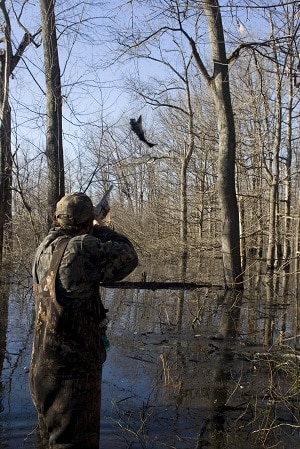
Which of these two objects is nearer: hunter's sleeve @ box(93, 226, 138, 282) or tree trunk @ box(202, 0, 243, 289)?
hunter's sleeve @ box(93, 226, 138, 282)

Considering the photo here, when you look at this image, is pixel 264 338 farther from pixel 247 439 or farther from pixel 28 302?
pixel 28 302

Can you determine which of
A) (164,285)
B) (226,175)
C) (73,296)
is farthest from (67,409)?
(226,175)

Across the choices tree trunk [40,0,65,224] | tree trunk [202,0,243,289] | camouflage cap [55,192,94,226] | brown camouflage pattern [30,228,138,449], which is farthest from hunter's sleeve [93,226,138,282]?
tree trunk [202,0,243,289]

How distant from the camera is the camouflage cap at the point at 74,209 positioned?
3336 mm

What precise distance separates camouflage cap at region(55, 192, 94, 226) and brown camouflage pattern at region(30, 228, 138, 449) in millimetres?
135

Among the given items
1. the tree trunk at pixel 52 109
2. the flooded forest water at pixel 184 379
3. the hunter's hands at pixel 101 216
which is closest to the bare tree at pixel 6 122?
the tree trunk at pixel 52 109

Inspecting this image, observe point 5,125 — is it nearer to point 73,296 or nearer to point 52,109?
point 52,109

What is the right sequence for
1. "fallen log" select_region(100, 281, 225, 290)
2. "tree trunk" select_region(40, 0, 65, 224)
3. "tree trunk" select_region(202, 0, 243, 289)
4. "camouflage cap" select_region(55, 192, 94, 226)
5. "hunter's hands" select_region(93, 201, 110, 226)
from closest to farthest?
"camouflage cap" select_region(55, 192, 94, 226)
"hunter's hands" select_region(93, 201, 110, 226)
"tree trunk" select_region(40, 0, 65, 224)
"tree trunk" select_region(202, 0, 243, 289)
"fallen log" select_region(100, 281, 225, 290)

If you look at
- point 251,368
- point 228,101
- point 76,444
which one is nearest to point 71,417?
point 76,444

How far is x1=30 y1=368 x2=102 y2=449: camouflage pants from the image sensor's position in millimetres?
3211

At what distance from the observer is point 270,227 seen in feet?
64.2

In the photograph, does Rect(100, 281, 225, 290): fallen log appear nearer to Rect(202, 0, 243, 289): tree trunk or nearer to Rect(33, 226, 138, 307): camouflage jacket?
Rect(202, 0, 243, 289): tree trunk

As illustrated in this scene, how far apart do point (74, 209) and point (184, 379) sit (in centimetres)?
277

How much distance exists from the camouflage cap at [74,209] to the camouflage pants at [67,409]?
3.24 feet
